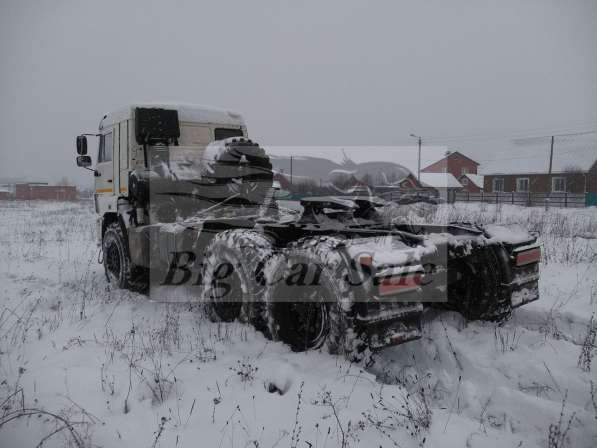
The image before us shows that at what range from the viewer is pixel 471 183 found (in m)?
52.7

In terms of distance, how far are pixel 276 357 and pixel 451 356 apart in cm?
155

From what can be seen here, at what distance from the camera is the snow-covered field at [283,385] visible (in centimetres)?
237

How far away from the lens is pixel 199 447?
228 centimetres

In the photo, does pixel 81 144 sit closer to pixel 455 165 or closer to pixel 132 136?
pixel 132 136

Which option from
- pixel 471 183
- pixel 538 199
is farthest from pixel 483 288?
pixel 471 183

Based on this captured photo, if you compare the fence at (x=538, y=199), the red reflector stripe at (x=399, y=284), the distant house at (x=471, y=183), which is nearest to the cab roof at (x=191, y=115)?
the red reflector stripe at (x=399, y=284)

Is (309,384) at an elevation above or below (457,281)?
below

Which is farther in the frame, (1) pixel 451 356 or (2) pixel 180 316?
(2) pixel 180 316

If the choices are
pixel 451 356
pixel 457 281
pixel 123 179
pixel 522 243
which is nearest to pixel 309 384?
pixel 451 356

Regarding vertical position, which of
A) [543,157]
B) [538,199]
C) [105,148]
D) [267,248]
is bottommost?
[267,248]

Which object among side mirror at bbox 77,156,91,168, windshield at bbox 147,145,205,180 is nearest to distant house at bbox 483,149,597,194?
windshield at bbox 147,145,205,180

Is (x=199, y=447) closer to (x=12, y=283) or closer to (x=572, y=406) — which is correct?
(x=572, y=406)

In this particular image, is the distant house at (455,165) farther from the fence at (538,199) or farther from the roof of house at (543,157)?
the fence at (538,199)

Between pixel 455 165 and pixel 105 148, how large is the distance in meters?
57.7
